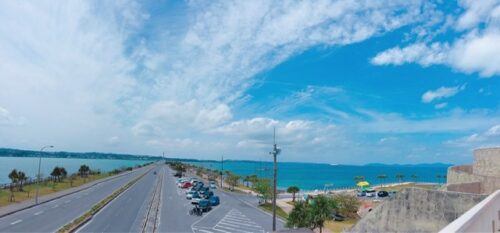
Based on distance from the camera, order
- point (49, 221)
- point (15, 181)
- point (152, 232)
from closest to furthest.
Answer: point (152, 232) → point (49, 221) → point (15, 181)

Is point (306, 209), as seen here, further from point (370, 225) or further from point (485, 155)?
point (485, 155)

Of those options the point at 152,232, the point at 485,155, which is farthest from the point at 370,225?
the point at 152,232

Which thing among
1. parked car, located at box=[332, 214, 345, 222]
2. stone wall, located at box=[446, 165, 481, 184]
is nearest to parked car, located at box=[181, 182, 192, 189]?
parked car, located at box=[332, 214, 345, 222]

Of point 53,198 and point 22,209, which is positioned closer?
point 22,209

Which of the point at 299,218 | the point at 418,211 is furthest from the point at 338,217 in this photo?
the point at 418,211

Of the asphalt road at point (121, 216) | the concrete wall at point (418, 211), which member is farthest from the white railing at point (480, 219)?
the asphalt road at point (121, 216)

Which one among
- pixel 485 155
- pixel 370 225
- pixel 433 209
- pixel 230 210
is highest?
pixel 485 155

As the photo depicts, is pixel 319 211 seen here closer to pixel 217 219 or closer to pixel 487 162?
pixel 217 219

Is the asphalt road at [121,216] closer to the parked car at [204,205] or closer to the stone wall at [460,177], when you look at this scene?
the parked car at [204,205]
